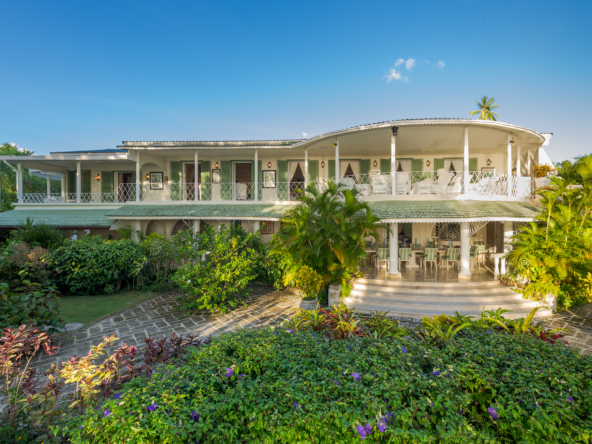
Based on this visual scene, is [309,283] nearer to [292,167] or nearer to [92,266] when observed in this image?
[92,266]

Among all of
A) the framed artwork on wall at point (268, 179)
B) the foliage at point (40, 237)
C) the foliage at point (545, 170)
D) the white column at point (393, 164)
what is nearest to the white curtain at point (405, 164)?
the white column at point (393, 164)

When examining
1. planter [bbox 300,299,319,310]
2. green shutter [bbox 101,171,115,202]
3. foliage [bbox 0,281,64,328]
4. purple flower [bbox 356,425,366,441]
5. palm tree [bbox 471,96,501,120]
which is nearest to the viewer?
purple flower [bbox 356,425,366,441]

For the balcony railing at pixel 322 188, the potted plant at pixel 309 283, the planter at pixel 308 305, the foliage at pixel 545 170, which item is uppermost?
the foliage at pixel 545 170

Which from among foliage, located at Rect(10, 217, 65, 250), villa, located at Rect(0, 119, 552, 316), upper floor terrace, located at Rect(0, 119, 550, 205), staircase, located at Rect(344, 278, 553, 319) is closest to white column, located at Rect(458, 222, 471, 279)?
villa, located at Rect(0, 119, 552, 316)

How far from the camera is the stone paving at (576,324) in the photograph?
630 centimetres

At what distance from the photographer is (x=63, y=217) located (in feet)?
49.2

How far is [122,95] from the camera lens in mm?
22953

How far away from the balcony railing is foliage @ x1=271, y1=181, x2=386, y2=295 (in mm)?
2976

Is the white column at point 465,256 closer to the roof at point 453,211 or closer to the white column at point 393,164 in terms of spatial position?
the roof at point 453,211

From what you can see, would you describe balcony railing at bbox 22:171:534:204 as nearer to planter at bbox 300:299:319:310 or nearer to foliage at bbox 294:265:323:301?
foliage at bbox 294:265:323:301

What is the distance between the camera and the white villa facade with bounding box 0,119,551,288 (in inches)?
429

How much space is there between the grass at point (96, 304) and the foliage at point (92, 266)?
0.40m

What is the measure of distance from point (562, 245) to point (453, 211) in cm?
286

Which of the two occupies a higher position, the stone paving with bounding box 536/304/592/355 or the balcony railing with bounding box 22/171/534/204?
the balcony railing with bounding box 22/171/534/204
